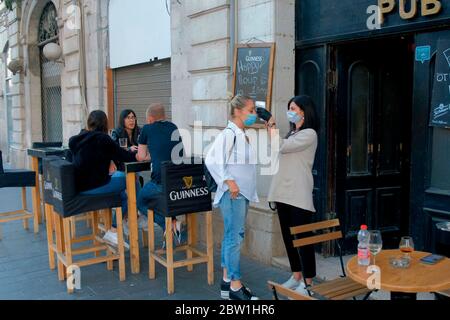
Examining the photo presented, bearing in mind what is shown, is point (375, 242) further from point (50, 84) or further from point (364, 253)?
point (50, 84)

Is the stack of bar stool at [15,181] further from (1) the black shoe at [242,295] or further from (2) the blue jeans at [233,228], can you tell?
(1) the black shoe at [242,295]

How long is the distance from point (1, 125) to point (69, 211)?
15.5 meters

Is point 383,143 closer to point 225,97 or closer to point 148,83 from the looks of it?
point 225,97

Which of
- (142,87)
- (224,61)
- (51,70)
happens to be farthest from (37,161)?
(51,70)

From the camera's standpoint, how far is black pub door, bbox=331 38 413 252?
5059mm

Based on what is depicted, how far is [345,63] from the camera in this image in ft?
16.4

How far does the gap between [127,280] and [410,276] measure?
9.64ft

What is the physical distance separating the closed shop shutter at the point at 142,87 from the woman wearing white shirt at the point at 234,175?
343 cm

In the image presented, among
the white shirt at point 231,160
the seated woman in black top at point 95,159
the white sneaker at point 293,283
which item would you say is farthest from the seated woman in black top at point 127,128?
the white sneaker at point 293,283

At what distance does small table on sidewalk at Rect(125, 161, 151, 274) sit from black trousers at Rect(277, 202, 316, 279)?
4.75 ft

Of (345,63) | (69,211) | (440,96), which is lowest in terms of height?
(69,211)

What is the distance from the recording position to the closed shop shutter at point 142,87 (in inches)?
292

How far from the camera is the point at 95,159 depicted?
15.5 ft
